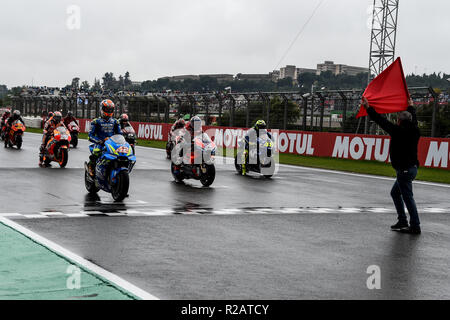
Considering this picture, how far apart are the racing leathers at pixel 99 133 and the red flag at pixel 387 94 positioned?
182 inches

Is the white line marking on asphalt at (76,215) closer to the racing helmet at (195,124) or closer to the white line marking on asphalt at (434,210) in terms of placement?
the racing helmet at (195,124)

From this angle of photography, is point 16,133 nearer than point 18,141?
Yes

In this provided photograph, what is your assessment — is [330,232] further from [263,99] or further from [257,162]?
[263,99]

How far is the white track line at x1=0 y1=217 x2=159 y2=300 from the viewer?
5289 millimetres

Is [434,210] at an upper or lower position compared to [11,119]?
lower

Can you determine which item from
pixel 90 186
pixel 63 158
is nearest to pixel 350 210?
pixel 90 186

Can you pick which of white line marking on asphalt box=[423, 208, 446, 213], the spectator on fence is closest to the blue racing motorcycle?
the spectator on fence

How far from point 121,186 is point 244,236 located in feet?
11.6

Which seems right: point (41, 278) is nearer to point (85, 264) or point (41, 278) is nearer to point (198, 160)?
point (85, 264)

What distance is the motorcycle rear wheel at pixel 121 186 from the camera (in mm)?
11133

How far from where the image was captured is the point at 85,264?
6.28 meters

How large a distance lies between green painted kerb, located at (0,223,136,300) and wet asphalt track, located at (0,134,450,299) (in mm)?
327

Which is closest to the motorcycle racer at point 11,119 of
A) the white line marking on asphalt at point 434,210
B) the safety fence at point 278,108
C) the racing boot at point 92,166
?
the safety fence at point 278,108

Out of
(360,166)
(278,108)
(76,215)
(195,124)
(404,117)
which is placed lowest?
(360,166)
